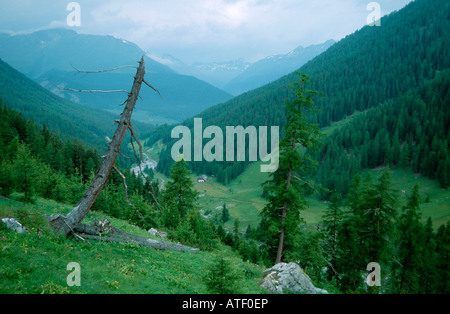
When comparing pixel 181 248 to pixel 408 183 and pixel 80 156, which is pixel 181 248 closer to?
pixel 80 156

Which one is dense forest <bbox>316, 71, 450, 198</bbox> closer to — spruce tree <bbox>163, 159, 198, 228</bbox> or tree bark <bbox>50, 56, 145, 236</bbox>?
spruce tree <bbox>163, 159, 198, 228</bbox>

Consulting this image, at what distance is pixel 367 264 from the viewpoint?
72.9 ft

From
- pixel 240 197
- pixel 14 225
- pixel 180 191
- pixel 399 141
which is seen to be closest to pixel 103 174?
pixel 14 225

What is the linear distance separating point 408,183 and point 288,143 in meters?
104

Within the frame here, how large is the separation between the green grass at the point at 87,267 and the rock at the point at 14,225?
0.91 ft

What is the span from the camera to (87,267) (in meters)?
9.58

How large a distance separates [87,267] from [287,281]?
29.3ft

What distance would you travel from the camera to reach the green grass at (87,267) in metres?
7.84

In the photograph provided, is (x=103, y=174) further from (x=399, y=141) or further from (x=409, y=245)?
(x=399, y=141)

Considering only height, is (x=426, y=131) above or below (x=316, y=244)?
above

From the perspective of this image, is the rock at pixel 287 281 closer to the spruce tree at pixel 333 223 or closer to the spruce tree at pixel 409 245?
the spruce tree at pixel 333 223

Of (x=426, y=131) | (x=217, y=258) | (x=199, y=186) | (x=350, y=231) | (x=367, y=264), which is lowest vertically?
(x=199, y=186)

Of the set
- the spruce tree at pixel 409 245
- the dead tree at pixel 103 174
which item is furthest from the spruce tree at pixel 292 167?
the spruce tree at pixel 409 245

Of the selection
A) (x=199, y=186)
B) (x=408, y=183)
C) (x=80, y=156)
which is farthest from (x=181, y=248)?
(x=199, y=186)
